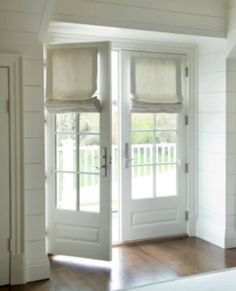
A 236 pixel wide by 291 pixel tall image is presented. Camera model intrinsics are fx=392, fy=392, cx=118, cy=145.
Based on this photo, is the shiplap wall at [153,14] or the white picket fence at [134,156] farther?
the white picket fence at [134,156]

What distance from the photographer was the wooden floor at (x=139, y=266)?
10.8 feet

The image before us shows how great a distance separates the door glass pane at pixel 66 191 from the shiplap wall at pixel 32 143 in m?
0.47

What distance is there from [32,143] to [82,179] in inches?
27.7

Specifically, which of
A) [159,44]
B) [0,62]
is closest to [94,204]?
[0,62]

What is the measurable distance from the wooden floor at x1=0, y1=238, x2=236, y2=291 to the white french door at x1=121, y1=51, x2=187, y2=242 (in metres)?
0.25

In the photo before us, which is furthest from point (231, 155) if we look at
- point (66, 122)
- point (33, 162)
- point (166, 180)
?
point (33, 162)

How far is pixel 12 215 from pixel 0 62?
1269 millimetres

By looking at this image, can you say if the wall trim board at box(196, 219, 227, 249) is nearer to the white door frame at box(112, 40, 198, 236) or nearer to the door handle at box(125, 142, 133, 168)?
the white door frame at box(112, 40, 198, 236)

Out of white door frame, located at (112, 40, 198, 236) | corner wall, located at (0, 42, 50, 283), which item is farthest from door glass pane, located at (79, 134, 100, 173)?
white door frame, located at (112, 40, 198, 236)

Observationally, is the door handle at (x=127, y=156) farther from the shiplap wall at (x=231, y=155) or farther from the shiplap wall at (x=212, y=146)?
the shiplap wall at (x=231, y=155)

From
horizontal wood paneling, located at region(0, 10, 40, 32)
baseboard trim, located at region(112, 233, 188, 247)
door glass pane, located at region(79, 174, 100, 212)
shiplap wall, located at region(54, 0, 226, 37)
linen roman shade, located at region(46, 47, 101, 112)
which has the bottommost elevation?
baseboard trim, located at region(112, 233, 188, 247)

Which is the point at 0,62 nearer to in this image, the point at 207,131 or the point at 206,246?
the point at 207,131

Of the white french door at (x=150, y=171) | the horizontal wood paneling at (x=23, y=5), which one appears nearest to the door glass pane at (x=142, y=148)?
the white french door at (x=150, y=171)

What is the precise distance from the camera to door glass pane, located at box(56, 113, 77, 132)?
382 cm
